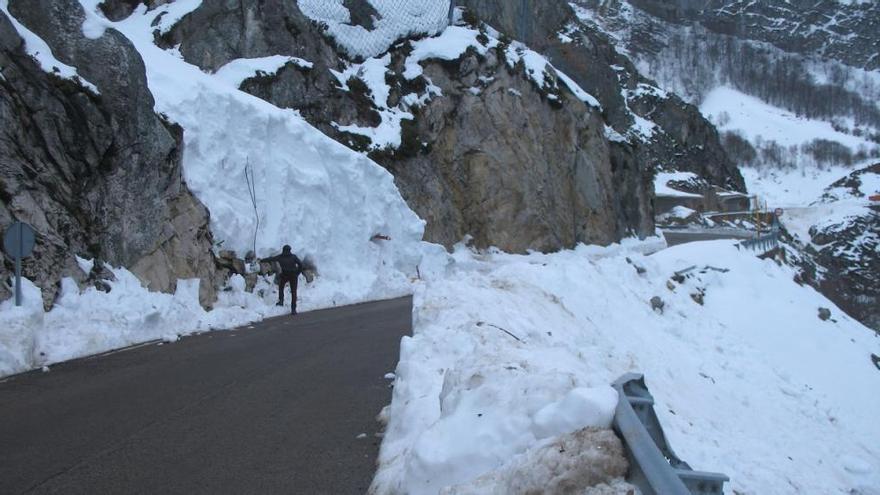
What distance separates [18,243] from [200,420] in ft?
15.5

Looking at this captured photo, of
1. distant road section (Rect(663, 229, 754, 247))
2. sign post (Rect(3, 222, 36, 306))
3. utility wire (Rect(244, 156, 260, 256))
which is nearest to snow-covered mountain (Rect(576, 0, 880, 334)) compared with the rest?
distant road section (Rect(663, 229, 754, 247))

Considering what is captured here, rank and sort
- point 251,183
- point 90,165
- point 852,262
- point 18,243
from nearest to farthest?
point 18,243 < point 90,165 < point 251,183 < point 852,262

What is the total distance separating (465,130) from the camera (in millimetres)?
31797

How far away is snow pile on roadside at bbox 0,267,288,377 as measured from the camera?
863 centimetres

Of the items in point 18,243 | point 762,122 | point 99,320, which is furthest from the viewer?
point 762,122

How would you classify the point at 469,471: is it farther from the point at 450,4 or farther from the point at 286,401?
the point at 450,4

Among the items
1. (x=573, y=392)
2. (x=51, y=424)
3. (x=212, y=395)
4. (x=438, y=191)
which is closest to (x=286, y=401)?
(x=212, y=395)

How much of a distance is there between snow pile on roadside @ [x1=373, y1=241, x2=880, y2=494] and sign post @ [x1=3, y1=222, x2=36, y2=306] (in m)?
5.14

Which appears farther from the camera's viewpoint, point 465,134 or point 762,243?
point 762,243

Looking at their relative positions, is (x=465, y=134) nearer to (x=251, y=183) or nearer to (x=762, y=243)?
(x=762, y=243)

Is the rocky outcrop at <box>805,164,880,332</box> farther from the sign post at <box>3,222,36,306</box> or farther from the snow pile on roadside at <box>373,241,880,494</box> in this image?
the sign post at <box>3,222,36,306</box>

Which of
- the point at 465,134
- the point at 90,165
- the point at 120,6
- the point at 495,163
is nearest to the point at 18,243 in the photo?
the point at 90,165

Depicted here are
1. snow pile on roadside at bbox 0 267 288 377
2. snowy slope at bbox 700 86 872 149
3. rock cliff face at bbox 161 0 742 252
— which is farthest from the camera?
snowy slope at bbox 700 86 872 149

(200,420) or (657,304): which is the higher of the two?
(200,420)
